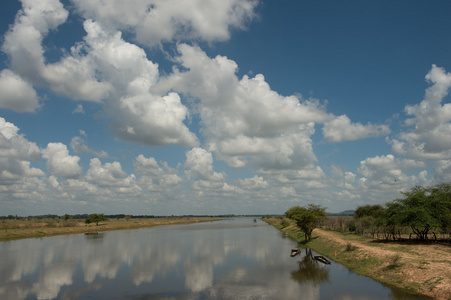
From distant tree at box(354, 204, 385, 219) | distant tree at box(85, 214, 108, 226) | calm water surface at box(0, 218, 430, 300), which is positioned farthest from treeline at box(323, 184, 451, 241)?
distant tree at box(85, 214, 108, 226)

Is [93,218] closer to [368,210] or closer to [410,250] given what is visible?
[368,210]

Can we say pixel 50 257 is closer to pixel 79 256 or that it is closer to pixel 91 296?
pixel 79 256

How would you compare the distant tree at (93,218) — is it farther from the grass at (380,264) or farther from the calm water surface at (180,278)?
the grass at (380,264)

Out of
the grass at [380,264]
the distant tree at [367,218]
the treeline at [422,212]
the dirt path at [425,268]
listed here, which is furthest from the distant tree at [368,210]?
the dirt path at [425,268]

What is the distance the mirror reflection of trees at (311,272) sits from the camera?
32.5 meters

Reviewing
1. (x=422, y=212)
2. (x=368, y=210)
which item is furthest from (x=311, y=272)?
(x=368, y=210)

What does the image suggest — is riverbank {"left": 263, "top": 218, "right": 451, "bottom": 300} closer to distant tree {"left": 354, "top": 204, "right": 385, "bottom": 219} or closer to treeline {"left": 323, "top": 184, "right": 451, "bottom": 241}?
treeline {"left": 323, "top": 184, "right": 451, "bottom": 241}

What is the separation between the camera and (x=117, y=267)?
132 feet

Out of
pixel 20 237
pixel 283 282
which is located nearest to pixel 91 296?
pixel 283 282

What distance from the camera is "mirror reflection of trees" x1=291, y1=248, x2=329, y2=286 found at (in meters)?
32.5

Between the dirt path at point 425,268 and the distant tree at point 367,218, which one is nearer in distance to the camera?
the dirt path at point 425,268

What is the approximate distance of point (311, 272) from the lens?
1430 inches

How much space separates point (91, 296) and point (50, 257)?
27.9 metres

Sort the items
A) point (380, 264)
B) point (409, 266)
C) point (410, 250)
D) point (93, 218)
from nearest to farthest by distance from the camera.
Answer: point (409, 266), point (380, 264), point (410, 250), point (93, 218)
